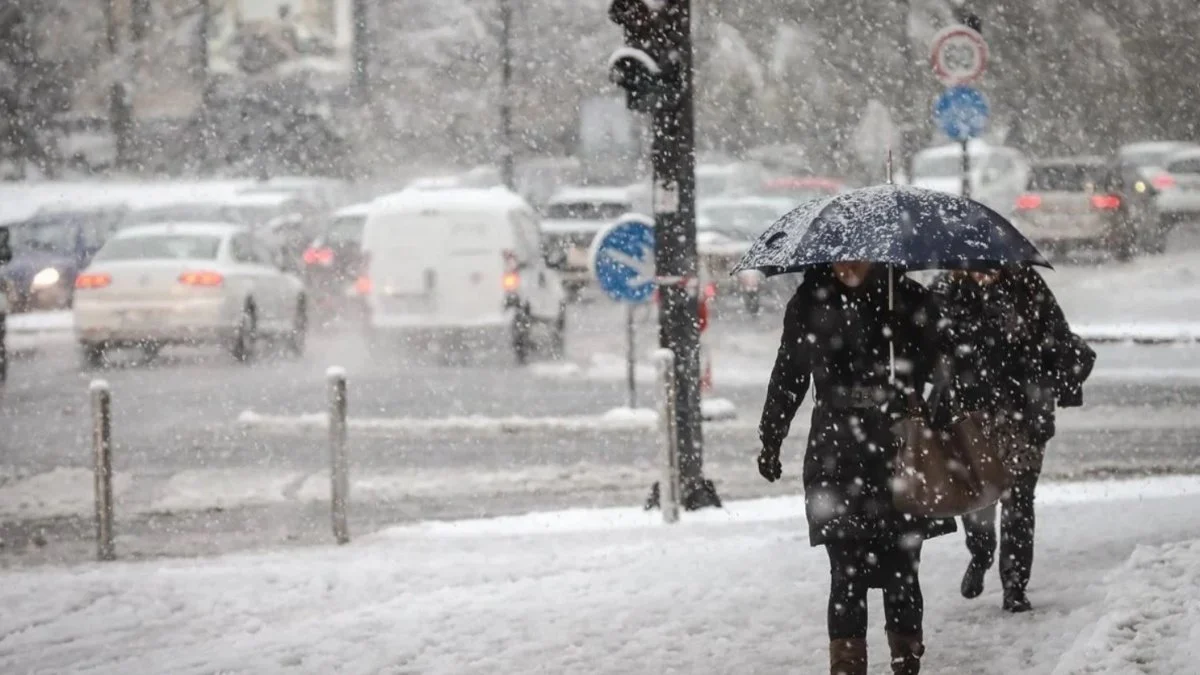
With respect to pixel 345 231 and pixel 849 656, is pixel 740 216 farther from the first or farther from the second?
pixel 849 656

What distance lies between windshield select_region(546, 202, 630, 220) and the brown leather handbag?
2394 cm

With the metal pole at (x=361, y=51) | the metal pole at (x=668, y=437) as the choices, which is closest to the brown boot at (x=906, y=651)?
the metal pole at (x=668, y=437)

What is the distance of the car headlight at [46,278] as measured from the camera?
89.5ft

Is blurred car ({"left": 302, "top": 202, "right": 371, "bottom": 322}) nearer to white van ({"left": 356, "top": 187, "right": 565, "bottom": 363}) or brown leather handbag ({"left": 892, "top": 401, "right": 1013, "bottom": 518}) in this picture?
white van ({"left": 356, "top": 187, "right": 565, "bottom": 363})

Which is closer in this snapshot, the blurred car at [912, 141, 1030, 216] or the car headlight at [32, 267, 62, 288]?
the car headlight at [32, 267, 62, 288]

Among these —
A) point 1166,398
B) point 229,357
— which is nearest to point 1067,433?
point 1166,398

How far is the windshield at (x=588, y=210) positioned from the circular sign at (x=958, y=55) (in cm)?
1424

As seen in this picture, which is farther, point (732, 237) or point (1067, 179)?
point (1067, 179)

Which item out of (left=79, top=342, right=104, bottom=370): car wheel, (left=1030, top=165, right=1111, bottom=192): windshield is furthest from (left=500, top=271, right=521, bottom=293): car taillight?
(left=1030, top=165, right=1111, bottom=192): windshield

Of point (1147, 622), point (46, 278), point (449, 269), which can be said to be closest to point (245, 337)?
point (449, 269)

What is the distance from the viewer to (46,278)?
2731 centimetres

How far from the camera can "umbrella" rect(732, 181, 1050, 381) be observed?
19.7 feet

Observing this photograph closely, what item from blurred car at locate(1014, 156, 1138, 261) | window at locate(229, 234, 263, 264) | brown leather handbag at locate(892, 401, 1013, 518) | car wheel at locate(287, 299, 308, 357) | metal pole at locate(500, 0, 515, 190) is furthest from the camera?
metal pole at locate(500, 0, 515, 190)

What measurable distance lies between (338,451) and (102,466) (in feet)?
4.08
